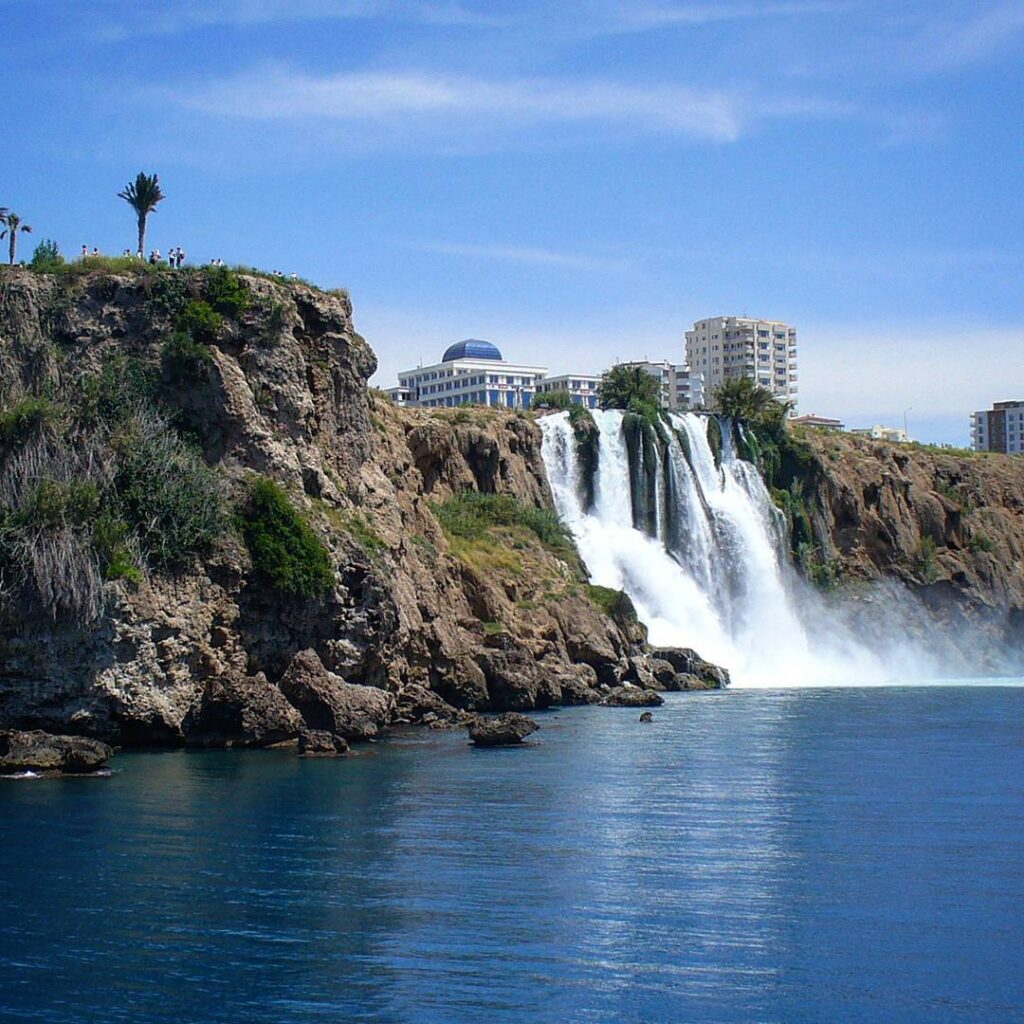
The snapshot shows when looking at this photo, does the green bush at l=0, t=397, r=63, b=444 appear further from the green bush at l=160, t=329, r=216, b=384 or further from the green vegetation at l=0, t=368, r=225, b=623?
the green bush at l=160, t=329, r=216, b=384

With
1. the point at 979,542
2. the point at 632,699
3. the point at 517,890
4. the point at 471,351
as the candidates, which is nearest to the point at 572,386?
the point at 471,351

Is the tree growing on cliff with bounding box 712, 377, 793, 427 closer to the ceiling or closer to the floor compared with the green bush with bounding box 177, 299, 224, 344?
closer to the ceiling

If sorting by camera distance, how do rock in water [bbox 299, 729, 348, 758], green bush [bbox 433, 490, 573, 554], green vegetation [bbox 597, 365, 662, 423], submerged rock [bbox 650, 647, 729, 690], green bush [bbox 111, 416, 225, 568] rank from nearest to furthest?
rock in water [bbox 299, 729, 348, 758] < green bush [bbox 111, 416, 225, 568] < submerged rock [bbox 650, 647, 729, 690] < green bush [bbox 433, 490, 573, 554] < green vegetation [bbox 597, 365, 662, 423]

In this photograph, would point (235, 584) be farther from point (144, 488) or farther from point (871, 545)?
point (871, 545)

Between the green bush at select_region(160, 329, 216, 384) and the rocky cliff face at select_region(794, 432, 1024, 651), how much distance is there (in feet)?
165

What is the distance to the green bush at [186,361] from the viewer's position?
168 feet

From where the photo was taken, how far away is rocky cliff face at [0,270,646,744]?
43.5 metres

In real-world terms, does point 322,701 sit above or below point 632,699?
above

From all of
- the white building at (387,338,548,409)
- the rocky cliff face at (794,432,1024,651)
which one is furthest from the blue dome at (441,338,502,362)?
the rocky cliff face at (794,432,1024,651)

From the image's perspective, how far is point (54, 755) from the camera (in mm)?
Answer: 39781

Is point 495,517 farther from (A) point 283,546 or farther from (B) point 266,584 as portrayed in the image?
(B) point 266,584

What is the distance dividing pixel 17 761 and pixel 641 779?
16799mm

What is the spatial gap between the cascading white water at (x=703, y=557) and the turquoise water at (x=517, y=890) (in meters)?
34.3

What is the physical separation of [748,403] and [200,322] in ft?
159
